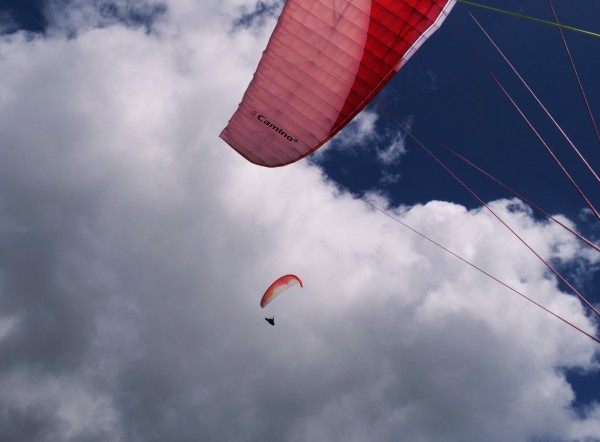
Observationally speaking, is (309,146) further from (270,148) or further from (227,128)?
(227,128)

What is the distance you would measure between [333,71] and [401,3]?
2694mm

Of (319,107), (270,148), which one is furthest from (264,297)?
(319,107)

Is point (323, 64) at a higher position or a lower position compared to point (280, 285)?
lower

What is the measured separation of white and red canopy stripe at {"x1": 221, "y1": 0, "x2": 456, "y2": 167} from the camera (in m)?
13.4

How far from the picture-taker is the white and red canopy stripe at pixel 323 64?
13.4 metres

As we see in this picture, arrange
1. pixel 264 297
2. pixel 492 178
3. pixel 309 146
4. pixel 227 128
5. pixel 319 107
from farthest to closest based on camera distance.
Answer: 1. pixel 264 297
2. pixel 227 128
3. pixel 309 146
4. pixel 319 107
5. pixel 492 178

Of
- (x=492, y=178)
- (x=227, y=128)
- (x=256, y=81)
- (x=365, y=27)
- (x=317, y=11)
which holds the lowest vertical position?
(x=492, y=178)

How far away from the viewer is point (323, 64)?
14.6m

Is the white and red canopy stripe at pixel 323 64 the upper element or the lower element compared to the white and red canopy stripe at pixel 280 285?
lower

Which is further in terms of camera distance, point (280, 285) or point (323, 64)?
point (280, 285)

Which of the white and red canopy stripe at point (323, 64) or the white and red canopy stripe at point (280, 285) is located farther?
the white and red canopy stripe at point (280, 285)

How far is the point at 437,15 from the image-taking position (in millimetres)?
13188

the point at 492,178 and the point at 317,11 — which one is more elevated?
the point at 317,11

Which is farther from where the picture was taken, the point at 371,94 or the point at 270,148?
the point at 270,148
